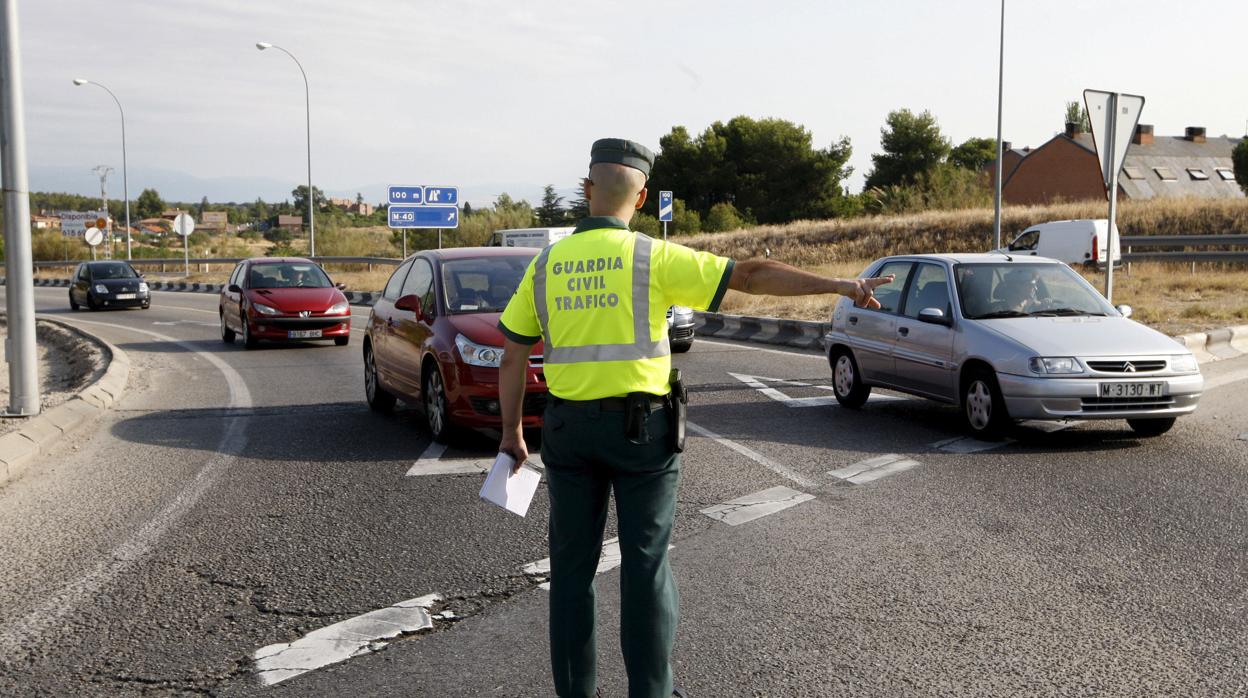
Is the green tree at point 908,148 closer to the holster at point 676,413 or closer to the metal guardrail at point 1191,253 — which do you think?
the metal guardrail at point 1191,253

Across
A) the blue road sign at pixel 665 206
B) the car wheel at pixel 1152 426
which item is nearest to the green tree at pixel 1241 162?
the blue road sign at pixel 665 206

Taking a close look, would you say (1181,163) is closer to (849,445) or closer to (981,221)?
(981,221)

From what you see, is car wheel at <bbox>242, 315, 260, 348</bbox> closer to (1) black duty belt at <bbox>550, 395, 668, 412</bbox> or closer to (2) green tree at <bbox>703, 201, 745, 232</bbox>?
(1) black duty belt at <bbox>550, 395, 668, 412</bbox>

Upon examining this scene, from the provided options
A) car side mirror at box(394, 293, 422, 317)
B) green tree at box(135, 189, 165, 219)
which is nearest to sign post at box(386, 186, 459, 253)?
car side mirror at box(394, 293, 422, 317)

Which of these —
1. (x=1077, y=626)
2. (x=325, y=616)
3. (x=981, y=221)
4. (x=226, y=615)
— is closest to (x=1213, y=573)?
(x=1077, y=626)

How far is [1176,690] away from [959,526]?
2462 mm

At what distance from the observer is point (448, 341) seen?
9.38m

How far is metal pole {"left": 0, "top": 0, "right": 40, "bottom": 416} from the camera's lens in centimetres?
1023

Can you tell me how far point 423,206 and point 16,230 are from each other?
2841 centimetres

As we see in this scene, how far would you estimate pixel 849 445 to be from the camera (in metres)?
9.12

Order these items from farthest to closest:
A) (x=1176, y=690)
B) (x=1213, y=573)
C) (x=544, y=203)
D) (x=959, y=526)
→ 1. (x=544, y=203)
2. (x=959, y=526)
3. (x=1213, y=573)
4. (x=1176, y=690)

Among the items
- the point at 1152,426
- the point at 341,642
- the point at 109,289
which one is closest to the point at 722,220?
the point at 109,289

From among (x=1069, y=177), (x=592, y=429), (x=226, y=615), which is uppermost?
(x=1069, y=177)

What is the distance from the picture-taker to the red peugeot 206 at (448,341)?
9.00 metres
